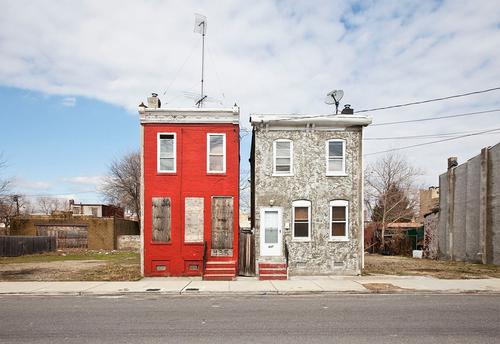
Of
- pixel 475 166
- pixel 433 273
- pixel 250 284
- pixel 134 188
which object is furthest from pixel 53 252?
pixel 475 166

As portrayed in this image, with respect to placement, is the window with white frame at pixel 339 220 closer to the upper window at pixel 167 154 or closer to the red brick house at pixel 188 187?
the red brick house at pixel 188 187

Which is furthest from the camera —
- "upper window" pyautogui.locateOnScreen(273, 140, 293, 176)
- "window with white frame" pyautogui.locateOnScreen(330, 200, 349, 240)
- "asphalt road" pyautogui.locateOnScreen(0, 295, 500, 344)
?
"upper window" pyautogui.locateOnScreen(273, 140, 293, 176)

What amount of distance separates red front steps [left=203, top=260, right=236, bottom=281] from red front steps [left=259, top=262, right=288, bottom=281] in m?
1.15

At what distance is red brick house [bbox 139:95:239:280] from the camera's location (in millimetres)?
18062

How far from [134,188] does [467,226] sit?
155ft

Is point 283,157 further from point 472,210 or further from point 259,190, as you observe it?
point 472,210

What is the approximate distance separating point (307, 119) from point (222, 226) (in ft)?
19.8

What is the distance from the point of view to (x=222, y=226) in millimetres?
18250

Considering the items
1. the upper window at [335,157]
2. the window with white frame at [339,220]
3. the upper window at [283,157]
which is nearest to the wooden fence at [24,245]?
the upper window at [283,157]

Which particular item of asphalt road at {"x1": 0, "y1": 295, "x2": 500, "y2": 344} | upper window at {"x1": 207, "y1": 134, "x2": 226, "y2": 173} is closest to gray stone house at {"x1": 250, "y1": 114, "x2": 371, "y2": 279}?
upper window at {"x1": 207, "y1": 134, "x2": 226, "y2": 173}

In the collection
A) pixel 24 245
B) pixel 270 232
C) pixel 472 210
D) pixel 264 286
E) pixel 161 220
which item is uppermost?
pixel 472 210

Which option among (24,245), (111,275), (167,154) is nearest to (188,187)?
(167,154)

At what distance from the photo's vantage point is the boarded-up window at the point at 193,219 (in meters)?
18.2

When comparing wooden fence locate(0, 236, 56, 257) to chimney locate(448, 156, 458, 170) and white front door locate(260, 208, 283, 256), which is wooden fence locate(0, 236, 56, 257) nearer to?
white front door locate(260, 208, 283, 256)
